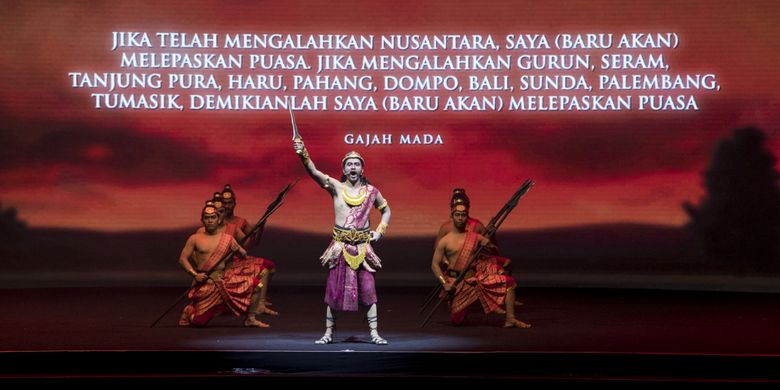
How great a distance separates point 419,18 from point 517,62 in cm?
95

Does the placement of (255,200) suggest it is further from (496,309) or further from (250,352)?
(250,352)

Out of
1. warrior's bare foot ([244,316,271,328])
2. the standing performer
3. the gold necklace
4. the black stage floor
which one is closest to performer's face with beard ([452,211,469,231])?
the black stage floor

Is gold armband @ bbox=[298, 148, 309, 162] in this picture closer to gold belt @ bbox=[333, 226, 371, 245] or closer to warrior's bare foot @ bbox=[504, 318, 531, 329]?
gold belt @ bbox=[333, 226, 371, 245]

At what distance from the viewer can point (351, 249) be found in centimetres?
627

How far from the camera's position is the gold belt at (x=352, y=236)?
6254 millimetres

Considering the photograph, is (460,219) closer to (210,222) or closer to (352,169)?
(352,169)

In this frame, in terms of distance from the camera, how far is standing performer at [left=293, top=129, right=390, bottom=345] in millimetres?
6254

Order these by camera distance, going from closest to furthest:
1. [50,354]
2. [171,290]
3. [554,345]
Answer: [50,354], [554,345], [171,290]

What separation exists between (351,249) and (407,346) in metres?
0.61

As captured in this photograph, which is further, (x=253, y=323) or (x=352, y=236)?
(x=253, y=323)

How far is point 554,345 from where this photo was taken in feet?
20.1

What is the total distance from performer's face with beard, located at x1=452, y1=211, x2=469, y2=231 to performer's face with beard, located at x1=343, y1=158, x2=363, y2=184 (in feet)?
4.05

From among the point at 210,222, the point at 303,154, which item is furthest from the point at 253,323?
the point at 303,154

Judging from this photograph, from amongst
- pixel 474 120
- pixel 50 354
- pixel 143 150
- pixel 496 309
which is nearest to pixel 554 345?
pixel 496 309
